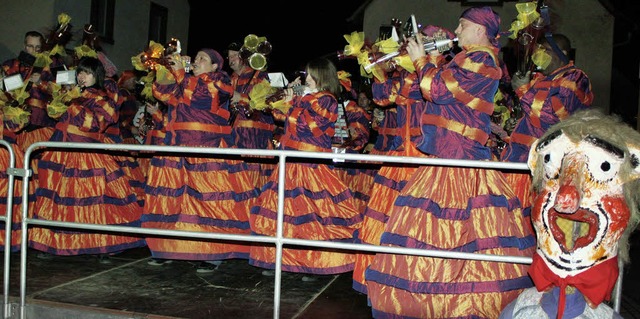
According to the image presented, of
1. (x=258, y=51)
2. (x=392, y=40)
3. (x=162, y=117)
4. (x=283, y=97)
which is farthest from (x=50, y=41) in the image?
(x=392, y=40)

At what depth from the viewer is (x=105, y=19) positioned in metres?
14.7

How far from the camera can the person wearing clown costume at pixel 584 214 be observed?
3.01m

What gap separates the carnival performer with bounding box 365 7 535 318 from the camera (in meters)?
3.82

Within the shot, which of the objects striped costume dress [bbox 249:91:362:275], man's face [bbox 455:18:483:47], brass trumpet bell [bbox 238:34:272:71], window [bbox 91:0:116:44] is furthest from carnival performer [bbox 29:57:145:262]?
window [bbox 91:0:116:44]

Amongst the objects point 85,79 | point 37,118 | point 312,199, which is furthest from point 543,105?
point 37,118

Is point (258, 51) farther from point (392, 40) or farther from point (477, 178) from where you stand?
point (477, 178)

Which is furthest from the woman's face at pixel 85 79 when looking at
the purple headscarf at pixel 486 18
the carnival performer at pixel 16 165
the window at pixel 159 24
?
the window at pixel 159 24

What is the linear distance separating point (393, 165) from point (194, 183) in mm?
1932

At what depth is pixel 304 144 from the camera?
18.3ft

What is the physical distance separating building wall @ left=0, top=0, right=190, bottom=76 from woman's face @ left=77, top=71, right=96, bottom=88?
2.89 meters

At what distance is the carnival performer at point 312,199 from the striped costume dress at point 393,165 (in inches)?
17.2

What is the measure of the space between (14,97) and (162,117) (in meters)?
1.86

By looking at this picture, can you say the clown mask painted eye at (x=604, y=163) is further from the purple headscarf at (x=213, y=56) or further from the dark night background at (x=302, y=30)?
the dark night background at (x=302, y=30)

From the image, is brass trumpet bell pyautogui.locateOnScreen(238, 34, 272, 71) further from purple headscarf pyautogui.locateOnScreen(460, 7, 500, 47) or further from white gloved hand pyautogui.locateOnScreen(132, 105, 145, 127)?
purple headscarf pyautogui.locateOnScreen(460, 7, 500, 47)
